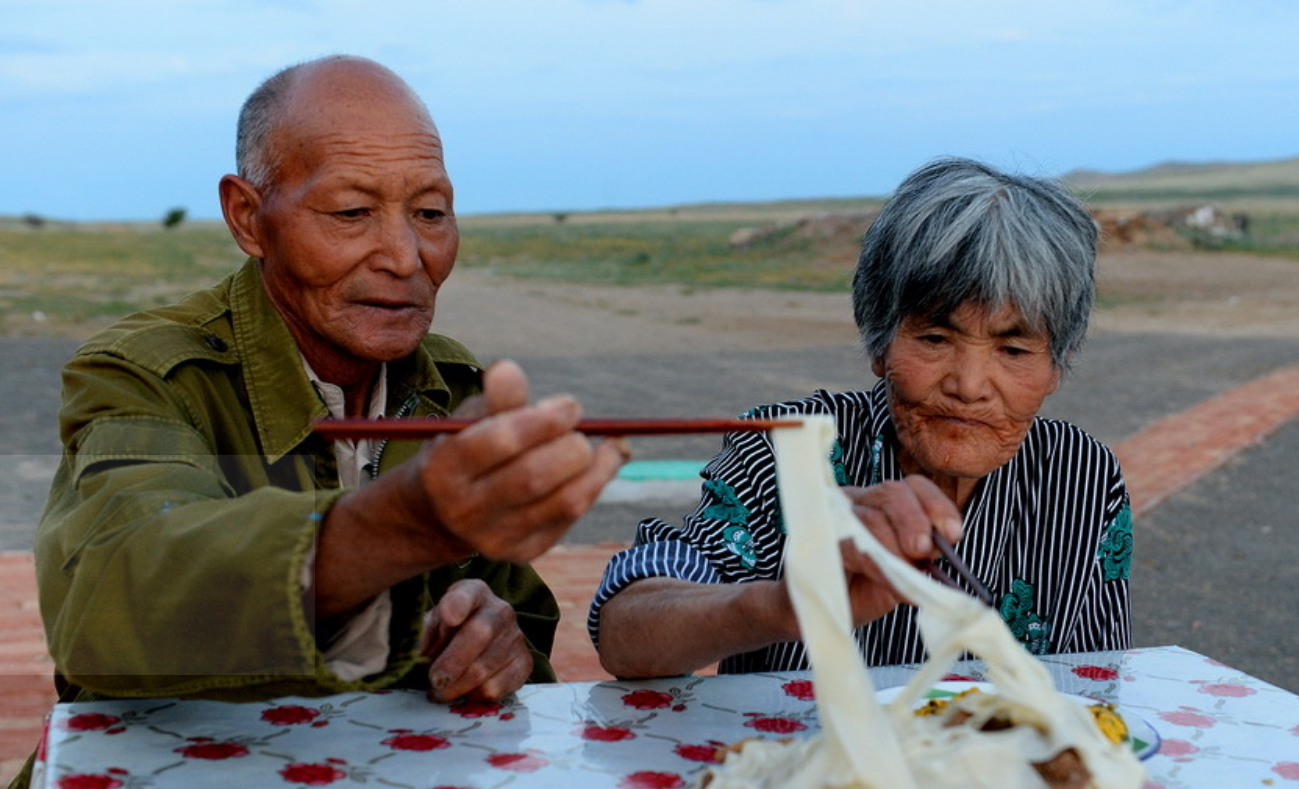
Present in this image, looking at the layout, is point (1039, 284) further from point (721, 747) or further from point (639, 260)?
point (639, 260)

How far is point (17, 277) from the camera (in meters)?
24.6

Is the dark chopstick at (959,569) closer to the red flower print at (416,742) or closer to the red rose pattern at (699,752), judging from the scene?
the red rose pattern at (699,752)

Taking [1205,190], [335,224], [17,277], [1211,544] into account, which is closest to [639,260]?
[17,277]

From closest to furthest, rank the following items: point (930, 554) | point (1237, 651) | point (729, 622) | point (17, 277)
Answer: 1. point (930, 554)
2. point (729, 622)
3. point (1237, 651)
4. point (17, 277)

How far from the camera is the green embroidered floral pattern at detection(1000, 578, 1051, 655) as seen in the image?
8.11ft

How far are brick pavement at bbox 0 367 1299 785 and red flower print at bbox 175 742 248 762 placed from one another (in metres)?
2.14

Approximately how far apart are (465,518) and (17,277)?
25.8m

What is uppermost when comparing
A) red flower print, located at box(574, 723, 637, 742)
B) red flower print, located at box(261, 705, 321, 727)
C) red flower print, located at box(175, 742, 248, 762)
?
red flower print, located at box(175, 742, 248, 762)

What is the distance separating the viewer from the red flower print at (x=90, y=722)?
177 centimetres

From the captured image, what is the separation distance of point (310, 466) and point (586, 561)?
361 centimetres

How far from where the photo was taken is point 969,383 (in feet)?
7.57

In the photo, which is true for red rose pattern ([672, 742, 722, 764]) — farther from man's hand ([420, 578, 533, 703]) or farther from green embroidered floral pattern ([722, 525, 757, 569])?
green embroidered floral pattern ([722, 525, 757, 569])

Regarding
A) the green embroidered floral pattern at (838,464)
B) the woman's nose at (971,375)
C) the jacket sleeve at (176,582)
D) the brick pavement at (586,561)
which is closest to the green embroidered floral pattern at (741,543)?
the green embroidered floral pattern at (838,464)

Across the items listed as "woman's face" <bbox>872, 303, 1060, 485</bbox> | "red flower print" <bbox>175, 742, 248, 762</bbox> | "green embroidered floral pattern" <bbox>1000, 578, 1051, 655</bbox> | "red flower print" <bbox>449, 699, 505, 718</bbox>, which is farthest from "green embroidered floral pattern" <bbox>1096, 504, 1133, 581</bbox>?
"red flower print" <bbox>175, 742, 248, 762</bbox>
